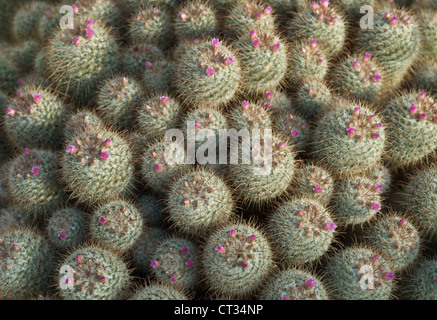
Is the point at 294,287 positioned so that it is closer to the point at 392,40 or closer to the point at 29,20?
the point at 392,40

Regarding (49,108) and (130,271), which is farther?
(49,108)

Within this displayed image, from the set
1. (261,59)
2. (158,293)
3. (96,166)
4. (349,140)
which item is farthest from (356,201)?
(96,166)

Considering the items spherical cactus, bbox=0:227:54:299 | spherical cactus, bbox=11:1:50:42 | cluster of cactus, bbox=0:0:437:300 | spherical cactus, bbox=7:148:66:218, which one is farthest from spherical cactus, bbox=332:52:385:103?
spherical cactus, bbox=11:1:50:42

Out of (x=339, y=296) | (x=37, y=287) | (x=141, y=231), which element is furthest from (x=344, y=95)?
(x=37, y=287)

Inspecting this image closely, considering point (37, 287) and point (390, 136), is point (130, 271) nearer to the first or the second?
point (37, 287)

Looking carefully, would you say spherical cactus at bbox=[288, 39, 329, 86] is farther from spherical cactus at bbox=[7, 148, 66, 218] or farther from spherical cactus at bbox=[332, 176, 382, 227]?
spherical cactus at bbox=[7, 148, 66, 218]
